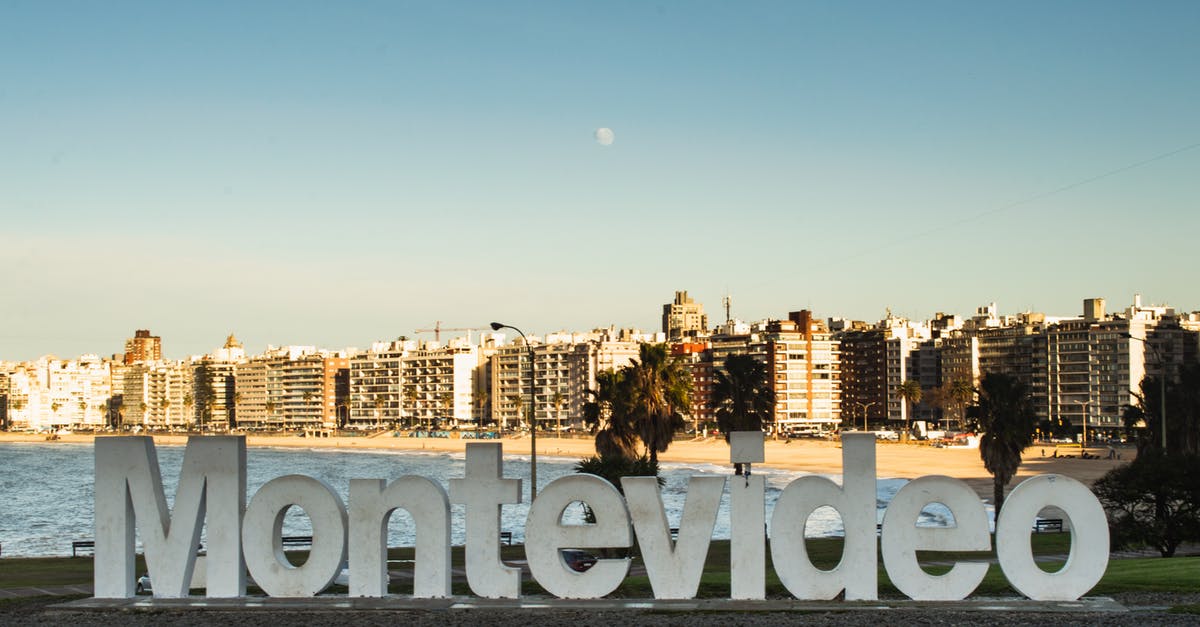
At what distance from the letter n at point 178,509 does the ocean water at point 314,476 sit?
7.00 m

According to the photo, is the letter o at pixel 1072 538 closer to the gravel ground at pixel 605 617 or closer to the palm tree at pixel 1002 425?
the gravel ground at pixel 605 617

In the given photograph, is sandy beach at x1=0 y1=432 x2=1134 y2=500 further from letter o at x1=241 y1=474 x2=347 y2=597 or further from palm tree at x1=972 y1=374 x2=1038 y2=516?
letter o at x1=241 y1=474 x2=347 y2=597

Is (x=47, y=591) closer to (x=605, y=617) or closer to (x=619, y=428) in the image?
(x=605, y=617)

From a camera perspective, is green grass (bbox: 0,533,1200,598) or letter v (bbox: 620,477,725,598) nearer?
letter v (bbox: 620,477,725,598)

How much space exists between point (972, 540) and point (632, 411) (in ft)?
144

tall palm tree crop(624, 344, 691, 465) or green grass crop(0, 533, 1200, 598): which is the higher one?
tall palm tree crop(624, 344, 691, 465)

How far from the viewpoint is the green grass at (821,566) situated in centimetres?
2494

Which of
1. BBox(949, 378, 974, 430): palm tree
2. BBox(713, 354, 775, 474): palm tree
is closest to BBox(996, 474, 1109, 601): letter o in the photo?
BBox(713, 354, 775, 474): palm tree

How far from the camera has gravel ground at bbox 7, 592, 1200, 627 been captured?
20781 millimetres

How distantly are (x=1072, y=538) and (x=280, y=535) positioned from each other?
12499 millimetres

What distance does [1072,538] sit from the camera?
21.8 m

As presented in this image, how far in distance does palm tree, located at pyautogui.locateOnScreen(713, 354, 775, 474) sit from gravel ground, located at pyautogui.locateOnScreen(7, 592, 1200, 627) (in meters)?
45.5

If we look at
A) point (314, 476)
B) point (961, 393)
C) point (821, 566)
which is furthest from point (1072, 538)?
point (961, 393)

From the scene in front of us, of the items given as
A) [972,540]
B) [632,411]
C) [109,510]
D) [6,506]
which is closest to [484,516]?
[109,510]
